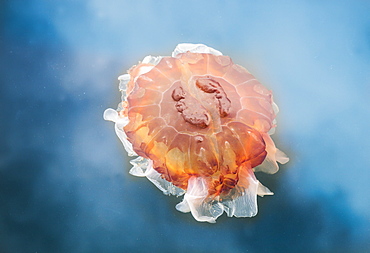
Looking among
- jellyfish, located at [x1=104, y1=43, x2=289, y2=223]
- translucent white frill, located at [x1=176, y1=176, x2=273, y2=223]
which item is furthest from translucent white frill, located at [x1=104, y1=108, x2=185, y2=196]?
translucent white frill, located at [x1=176, y1=176, x2=273, y2=223]

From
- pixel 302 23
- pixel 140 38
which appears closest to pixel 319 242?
pixel 302 23

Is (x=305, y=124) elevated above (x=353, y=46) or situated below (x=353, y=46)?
below

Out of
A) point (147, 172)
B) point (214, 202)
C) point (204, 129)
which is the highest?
point (204, 129)

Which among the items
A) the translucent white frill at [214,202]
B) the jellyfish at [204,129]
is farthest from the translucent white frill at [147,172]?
the translucent white frill at [214,202]

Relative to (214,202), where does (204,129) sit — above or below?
above

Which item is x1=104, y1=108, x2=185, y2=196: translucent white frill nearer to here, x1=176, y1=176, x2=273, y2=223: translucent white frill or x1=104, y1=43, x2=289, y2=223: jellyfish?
x1=104, y1=43, x2=289, y2=223: jellyfish

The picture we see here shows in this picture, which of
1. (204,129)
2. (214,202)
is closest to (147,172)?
(214,202)

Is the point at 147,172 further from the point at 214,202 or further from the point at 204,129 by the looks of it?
the point at 204,129

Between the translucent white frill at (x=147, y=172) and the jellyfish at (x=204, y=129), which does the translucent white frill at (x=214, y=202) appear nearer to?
the jellyfish at (x=204, y=129)

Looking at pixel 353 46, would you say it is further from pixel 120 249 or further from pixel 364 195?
pixel 120 249
